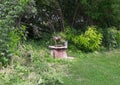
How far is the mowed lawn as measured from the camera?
560 centimetres

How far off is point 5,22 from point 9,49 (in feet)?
1.77

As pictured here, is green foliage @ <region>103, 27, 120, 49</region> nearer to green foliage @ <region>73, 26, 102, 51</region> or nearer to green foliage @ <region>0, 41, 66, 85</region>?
green foliage @ <region>73, 26, 102, 51</region>

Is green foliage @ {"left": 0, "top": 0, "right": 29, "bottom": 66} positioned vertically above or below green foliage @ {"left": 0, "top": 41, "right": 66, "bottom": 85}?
above

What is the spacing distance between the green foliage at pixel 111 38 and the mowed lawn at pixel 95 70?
1.95 feet

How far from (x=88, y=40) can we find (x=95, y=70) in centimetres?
194

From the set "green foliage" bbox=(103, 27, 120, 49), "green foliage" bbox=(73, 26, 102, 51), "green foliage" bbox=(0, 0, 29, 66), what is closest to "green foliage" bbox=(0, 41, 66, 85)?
"green foliage" bbox=(0, 0, 29, 66)

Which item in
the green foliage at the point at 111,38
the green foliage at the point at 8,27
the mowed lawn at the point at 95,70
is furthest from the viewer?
the green foliage at the point at 111,38

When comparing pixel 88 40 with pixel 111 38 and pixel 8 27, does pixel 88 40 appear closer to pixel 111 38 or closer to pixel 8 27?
pixel 111 38

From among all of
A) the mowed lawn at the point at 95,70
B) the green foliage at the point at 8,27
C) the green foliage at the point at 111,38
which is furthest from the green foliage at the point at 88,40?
the green foliage at the point at 8,27

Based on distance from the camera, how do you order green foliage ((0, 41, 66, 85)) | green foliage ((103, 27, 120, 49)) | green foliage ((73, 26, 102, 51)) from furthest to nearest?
green foliage ((103, 27, 120, 49))
green foliage ((73, 26, 102, 51))
green foliage ((0, 41, 66, 85))

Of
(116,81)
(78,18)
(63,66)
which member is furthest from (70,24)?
(116,81)

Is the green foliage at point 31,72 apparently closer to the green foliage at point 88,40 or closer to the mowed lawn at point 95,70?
the mowed lawn at point 95,70

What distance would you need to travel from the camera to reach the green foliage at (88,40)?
322 inches

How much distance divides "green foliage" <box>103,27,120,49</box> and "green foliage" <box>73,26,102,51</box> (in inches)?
16.8
